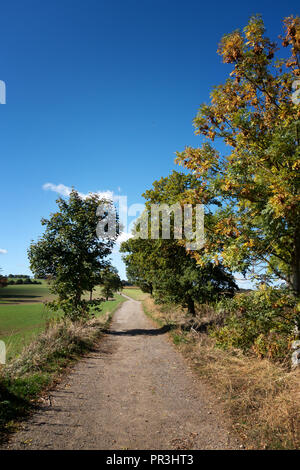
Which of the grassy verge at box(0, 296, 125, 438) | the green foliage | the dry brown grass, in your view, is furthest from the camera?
the dry brown grass

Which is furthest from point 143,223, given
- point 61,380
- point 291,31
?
point 291,31

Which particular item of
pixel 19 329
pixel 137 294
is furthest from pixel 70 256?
pixel 137 294

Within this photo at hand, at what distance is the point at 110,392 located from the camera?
7.02m

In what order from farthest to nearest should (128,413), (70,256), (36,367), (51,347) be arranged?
1. (70,256)
2. (51,347)
3. (36,367)
4. (128,413)

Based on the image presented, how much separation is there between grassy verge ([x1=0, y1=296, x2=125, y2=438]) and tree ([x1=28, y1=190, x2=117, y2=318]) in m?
2.65

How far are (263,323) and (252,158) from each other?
4.51m

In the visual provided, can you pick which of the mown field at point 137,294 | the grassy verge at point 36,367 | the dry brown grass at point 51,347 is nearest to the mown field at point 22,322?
the dry brown grass at point 51,347

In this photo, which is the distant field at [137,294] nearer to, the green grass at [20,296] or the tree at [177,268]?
the green grass at [20,296]

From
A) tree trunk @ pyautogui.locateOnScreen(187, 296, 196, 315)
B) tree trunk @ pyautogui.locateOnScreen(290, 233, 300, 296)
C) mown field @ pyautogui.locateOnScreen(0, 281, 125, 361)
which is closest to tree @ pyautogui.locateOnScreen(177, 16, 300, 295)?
tree trunk @ pyautogui.locateOnScreen(290, 233, 300, 296)

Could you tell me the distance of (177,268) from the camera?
55.3ft

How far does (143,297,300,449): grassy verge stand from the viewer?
4535mm

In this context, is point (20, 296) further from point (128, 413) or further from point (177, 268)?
point (128, 413)

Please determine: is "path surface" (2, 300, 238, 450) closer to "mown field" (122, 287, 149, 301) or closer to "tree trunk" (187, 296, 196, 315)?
"tree trunk" (187, 296, 196, 315)
